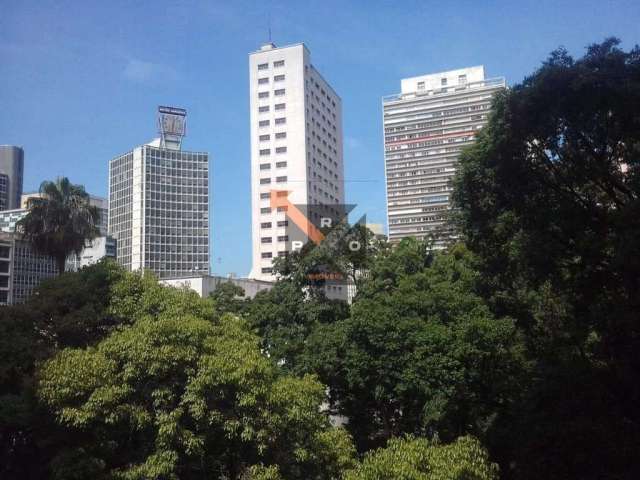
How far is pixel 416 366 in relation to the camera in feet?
51.5

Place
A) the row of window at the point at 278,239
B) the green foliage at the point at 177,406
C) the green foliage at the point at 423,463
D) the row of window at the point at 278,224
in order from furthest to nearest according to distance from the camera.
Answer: the row of window at the point at 278,224 < the row of window at the point at 278,239 < the green foliage at the point at 423,463 < the green foliage at the point at 177,406

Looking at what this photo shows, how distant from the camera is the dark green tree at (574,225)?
38.2ft

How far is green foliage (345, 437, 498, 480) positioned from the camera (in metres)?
11.0

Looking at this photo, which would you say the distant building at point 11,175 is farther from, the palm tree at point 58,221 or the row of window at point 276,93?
the palm tree at point 58,221

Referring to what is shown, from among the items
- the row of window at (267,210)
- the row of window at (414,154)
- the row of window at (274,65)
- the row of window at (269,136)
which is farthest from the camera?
the row of window at (414,154)

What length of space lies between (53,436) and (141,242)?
65.4 meters

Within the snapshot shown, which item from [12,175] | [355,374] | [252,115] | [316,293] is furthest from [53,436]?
[12,175]

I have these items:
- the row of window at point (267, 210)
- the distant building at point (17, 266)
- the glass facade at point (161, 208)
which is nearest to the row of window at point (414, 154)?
the glass facade at point (161, 208)

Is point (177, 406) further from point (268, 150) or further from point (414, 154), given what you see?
point (414, 154)

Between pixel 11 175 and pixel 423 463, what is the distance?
118467 millimetres

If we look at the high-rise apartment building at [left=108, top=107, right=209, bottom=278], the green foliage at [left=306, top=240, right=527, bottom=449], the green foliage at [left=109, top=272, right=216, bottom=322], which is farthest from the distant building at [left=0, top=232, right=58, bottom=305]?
the green foliage at [left=109, top=272, right=216, bottom=322]

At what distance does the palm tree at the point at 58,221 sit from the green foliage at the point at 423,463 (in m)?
16.2

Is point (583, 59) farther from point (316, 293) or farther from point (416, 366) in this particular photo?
point (316, 293)

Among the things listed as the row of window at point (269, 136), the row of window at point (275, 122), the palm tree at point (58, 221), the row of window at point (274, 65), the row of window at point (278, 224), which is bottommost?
the palm tree at point (58, 221)
